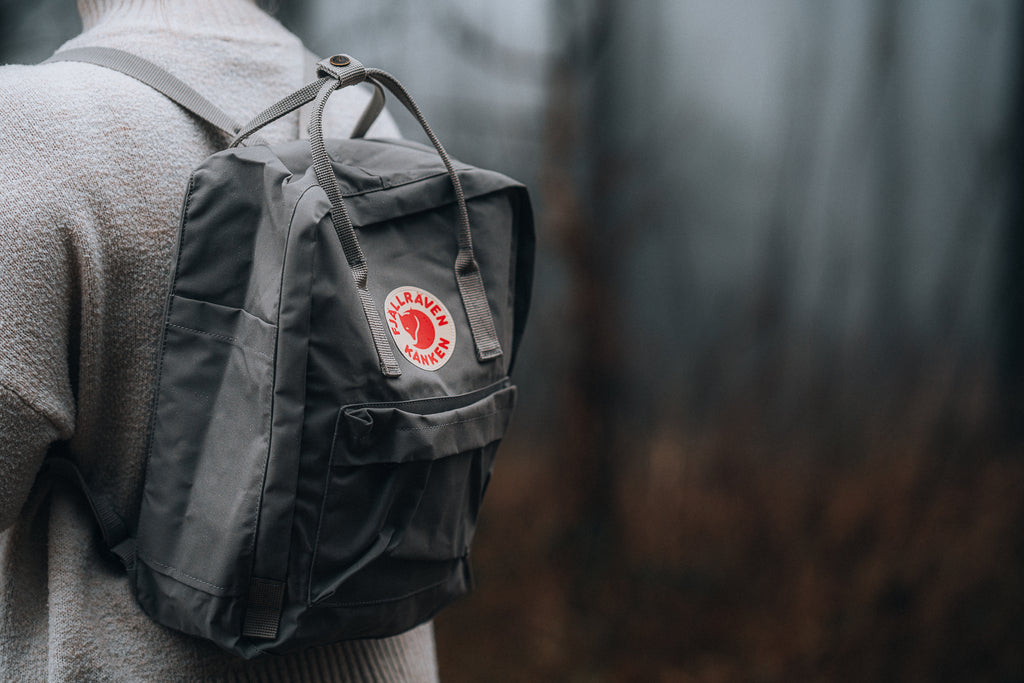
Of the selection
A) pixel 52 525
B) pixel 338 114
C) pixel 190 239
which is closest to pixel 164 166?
pixel 190 239

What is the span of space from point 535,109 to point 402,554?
87.9 inches

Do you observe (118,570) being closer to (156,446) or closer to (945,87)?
(156,446)

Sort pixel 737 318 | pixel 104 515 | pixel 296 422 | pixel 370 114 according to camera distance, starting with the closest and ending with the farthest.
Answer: pixel 296 422, pixel 104 515, pixel 370 114, pixel 737 318

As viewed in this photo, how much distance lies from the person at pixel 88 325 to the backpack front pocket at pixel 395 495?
192 millimetres

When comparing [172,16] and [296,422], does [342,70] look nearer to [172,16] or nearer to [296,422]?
[172,16]

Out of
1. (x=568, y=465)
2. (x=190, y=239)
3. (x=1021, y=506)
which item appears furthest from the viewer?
(x=568, y=465)

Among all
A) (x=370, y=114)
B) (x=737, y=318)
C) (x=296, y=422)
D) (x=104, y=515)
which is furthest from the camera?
(x=737, y=318)

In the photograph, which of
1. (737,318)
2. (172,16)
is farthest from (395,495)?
(737,318)

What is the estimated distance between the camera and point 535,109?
2730 millimetres

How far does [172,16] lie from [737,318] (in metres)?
2.31

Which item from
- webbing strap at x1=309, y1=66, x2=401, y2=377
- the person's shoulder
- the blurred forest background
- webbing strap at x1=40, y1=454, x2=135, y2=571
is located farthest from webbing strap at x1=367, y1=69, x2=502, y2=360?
the blurred forest background

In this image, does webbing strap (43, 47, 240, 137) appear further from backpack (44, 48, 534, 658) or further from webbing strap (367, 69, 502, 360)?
webbing strap (367, 69, 502, 360)

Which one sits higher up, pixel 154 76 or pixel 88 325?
pixel 154 76

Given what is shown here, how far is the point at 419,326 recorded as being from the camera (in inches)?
30.9
